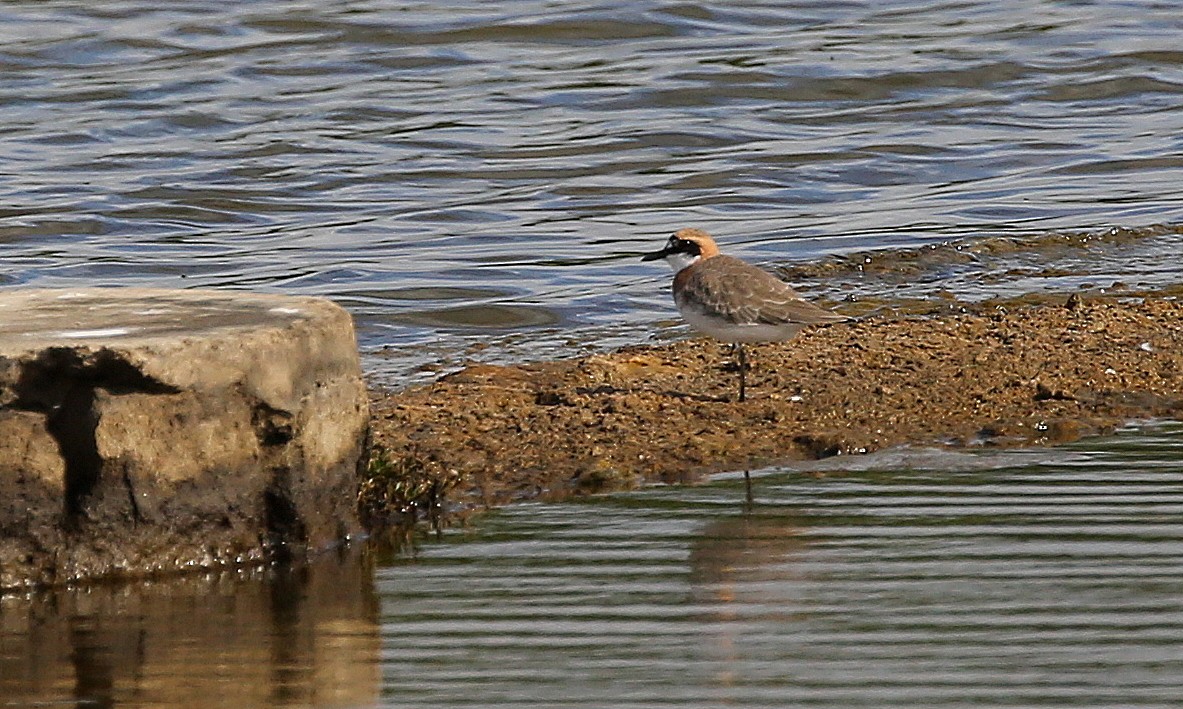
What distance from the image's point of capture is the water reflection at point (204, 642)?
17.8 ft

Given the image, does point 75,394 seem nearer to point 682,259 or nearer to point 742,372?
point 742,372

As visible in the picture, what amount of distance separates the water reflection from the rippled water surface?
4097 millimetres

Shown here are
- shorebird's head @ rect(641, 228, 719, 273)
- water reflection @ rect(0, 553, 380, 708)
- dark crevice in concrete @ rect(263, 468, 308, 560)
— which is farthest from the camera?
shorebird's head @ rect(641, 228, 719, 273)

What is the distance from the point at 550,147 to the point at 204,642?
12412 mm

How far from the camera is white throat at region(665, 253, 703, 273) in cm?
984

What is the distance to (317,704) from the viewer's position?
5.29 meters

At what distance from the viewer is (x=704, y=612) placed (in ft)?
19.4

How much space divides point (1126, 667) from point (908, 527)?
5.11ft

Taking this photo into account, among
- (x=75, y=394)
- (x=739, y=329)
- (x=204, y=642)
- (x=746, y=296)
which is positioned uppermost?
(x=75, y=394)

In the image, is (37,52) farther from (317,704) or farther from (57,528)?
(317,704)

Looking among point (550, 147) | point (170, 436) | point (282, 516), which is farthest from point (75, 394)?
point (550, 147)

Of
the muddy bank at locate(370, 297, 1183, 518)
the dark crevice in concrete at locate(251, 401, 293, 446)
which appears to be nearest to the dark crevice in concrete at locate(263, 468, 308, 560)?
the dark crevice in concrete at locate(251, 401, 293, 446)

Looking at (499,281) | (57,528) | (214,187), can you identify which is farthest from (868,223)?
(57,528)

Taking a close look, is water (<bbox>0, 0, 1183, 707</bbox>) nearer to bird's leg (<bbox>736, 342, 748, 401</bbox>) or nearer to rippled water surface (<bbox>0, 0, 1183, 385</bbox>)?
rippled water surface (<bbox>0, 0, 1183, 385</bbox>)
